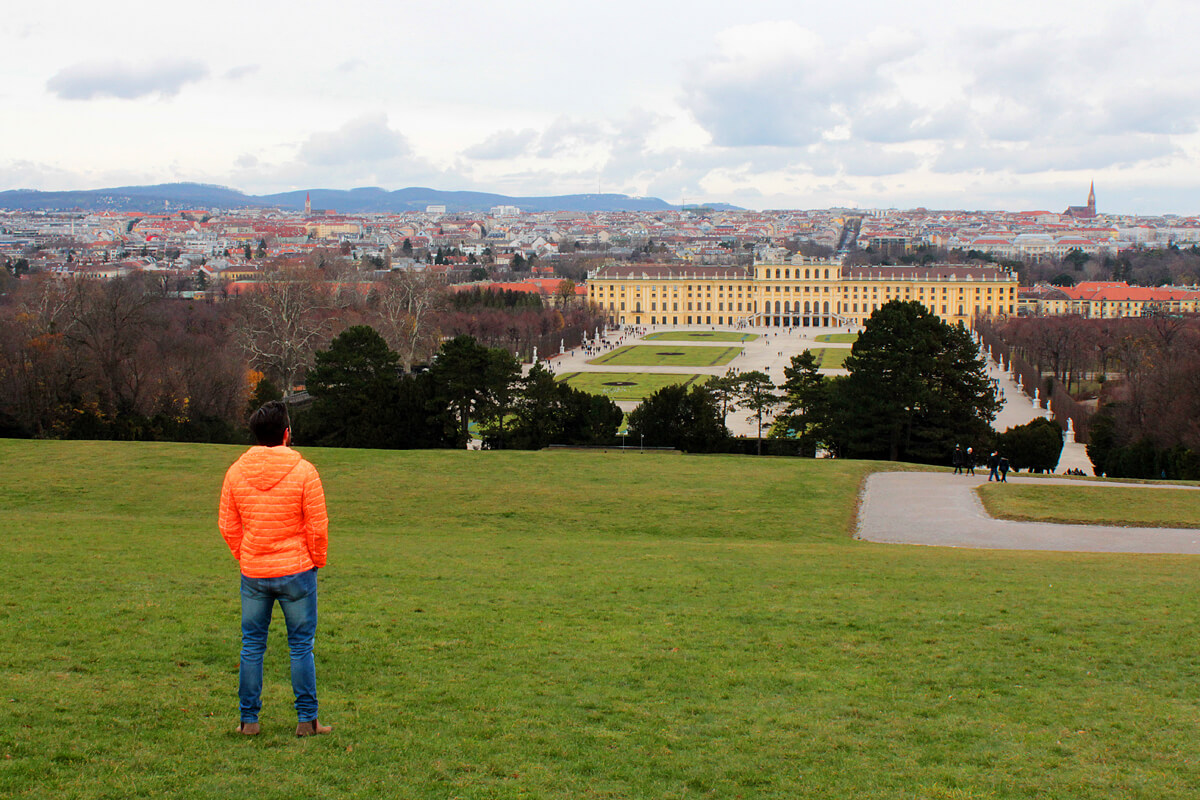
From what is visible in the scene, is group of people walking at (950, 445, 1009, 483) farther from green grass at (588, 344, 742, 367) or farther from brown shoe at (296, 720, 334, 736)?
green grass at (588, 344, 742, 367)

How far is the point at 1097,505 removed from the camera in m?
18.6

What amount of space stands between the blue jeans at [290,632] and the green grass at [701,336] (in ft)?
288

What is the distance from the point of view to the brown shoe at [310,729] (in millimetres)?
5371

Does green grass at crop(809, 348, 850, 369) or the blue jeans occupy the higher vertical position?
the blue jeans

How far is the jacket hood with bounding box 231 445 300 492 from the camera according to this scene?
5254mm

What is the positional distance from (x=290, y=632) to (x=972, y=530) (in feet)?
45.3

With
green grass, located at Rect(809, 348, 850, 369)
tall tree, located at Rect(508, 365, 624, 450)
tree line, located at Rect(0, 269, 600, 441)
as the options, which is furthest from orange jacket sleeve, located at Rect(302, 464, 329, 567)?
green grass, located at Rect(809, 348, 850, 369)

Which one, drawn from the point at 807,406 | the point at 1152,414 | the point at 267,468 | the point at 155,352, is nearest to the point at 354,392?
the point at 155,352

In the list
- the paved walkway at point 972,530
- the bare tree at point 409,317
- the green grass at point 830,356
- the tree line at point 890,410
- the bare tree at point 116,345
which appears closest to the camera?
the paved walkway at point 972,530

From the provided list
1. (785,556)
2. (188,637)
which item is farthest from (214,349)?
(188,637)

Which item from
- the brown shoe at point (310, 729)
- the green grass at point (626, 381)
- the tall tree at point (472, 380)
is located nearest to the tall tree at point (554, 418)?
the tall tree at point (472, 380)

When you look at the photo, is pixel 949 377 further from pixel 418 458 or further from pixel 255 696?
pixel 255 696

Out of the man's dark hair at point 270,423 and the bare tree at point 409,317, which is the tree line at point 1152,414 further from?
the bare tree at point 409,317

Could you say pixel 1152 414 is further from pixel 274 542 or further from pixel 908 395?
pixel 274 542
